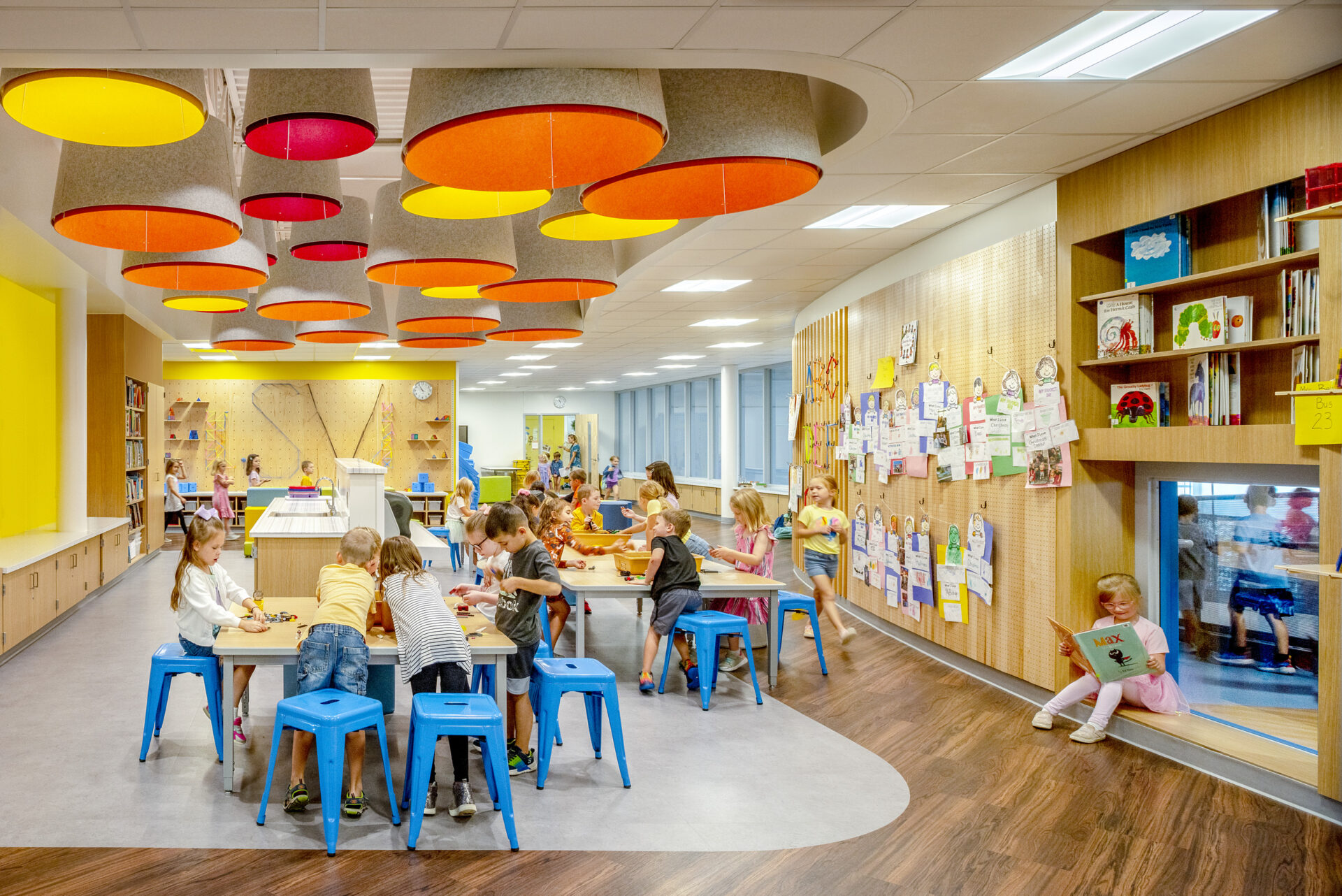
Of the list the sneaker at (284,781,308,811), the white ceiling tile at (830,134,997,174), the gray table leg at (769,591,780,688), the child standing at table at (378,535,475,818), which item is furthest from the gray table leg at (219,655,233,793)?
the white ceiling tile at (830,134,997,174)

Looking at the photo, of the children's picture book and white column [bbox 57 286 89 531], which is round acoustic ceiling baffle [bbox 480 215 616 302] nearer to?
the children's picture book

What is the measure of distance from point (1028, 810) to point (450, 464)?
Result: 15231 mm

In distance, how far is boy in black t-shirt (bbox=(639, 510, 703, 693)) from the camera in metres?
5.99

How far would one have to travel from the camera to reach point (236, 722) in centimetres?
518

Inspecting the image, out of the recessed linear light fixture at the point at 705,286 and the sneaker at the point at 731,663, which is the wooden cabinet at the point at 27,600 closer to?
the sneaker at the point at 731,663

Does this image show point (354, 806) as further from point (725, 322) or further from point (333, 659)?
point (725, 322)

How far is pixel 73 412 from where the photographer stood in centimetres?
927

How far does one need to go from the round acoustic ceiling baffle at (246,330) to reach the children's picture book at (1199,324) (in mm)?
7074

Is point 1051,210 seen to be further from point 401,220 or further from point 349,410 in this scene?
point 349,410

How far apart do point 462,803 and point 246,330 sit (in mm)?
5881

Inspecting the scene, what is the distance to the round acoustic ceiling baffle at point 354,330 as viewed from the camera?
26.9 ft

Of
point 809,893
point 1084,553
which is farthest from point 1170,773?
point 809,893

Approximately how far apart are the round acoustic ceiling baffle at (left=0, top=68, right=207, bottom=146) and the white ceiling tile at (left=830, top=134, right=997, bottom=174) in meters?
3.12

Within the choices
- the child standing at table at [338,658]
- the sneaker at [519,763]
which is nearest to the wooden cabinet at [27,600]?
the child standing at table at [338,658]
